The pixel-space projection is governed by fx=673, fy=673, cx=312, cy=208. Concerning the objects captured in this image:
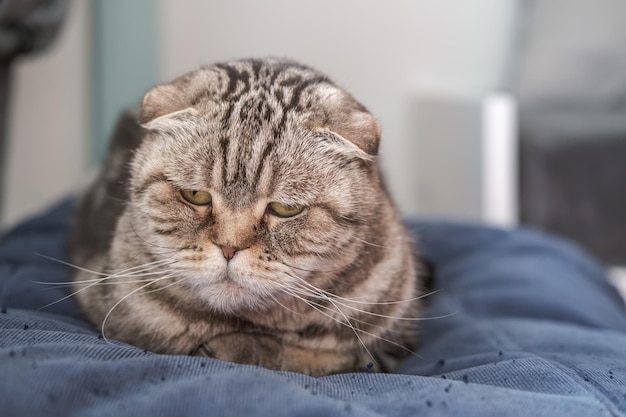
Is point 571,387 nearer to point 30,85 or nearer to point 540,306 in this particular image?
point 540,306

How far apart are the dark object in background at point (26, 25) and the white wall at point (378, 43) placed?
105 centimetres

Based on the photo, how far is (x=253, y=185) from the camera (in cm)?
94

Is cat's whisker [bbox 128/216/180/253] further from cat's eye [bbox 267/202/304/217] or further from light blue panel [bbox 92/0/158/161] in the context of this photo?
light blue panel [bbox 92/0/158/161]

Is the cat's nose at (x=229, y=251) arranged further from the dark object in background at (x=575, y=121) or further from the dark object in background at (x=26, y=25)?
the dark object in background at (x=575, y=121)

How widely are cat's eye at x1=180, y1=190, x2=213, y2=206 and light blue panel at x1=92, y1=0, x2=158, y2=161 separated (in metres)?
1.96

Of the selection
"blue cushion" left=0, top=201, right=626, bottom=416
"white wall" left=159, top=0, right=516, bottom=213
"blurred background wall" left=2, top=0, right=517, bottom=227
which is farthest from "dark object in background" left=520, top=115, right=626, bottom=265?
"blue cushion" left=0, top=201, right=626, bottom=416

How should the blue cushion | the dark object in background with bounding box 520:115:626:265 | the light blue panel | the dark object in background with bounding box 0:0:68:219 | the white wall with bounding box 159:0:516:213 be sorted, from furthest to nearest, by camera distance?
the white wall with bounding box 159:0:516:213 < the light blue panel < the dark object in background with bounding box 520:115:626:265 < the dark object in background with bounding box 0:0:68:219 < the blue cushion

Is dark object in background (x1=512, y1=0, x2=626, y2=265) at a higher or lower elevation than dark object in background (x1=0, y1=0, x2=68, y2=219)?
lower

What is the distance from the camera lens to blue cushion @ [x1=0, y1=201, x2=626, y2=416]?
73 cm

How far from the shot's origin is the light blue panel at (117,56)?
9.30 ft

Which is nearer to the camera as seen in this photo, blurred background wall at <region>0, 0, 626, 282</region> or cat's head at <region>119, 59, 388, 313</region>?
cat's head at <region>119, 59, 388, 313</region>

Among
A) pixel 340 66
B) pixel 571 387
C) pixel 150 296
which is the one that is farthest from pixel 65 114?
pixel 571 387

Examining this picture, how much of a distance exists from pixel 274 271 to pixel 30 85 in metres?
2.31

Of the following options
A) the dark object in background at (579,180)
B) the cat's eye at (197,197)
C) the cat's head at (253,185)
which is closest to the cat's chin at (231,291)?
the cat's head at (253,185)
